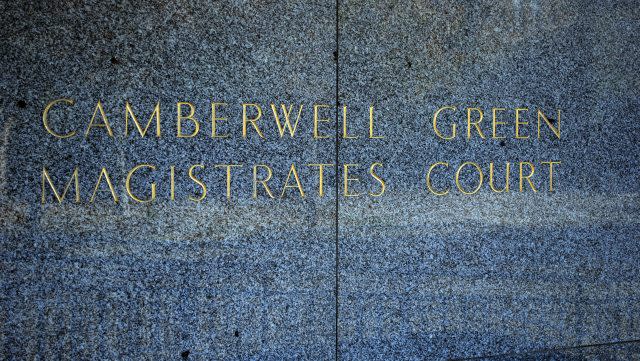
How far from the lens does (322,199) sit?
150 inches

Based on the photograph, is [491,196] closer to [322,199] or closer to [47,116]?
[322,199]

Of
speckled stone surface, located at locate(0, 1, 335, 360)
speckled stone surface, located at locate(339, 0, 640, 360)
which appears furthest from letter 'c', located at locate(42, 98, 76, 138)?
speckled stone surface, located at locate(339, 0, 640, 360)

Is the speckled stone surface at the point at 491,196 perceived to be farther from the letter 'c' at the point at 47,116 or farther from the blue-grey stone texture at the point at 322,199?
the letter 'c' at the point at 47,116

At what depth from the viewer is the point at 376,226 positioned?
3.89 meters

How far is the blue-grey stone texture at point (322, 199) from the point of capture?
11.3 feet

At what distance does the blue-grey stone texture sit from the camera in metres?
3.45

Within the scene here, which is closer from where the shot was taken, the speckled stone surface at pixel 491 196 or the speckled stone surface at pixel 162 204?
the speckled stone surface at pixel 162 204

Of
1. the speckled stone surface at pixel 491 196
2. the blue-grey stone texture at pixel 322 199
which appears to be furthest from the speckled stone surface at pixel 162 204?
the speckled stone surface at pixel 491 196

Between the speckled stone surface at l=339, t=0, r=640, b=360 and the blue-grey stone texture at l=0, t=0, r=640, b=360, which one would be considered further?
the speckled stone surface at l=339, t=0, r=640, b=360

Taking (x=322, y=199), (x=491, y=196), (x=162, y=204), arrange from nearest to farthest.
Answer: (x=162, y=204)
(x=322, y=199)
(x=491, y=196)

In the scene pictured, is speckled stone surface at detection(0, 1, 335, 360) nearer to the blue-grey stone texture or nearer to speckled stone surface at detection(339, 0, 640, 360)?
the blue-grey stone texture

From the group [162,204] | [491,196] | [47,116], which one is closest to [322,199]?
[162,204]

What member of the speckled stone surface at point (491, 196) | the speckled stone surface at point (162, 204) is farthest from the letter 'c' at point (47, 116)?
the speckled stone surface at point (491, 196)


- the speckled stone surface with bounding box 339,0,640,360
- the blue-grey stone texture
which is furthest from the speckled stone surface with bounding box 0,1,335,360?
the speckled stone surface with bounding box 339,0,640,360
